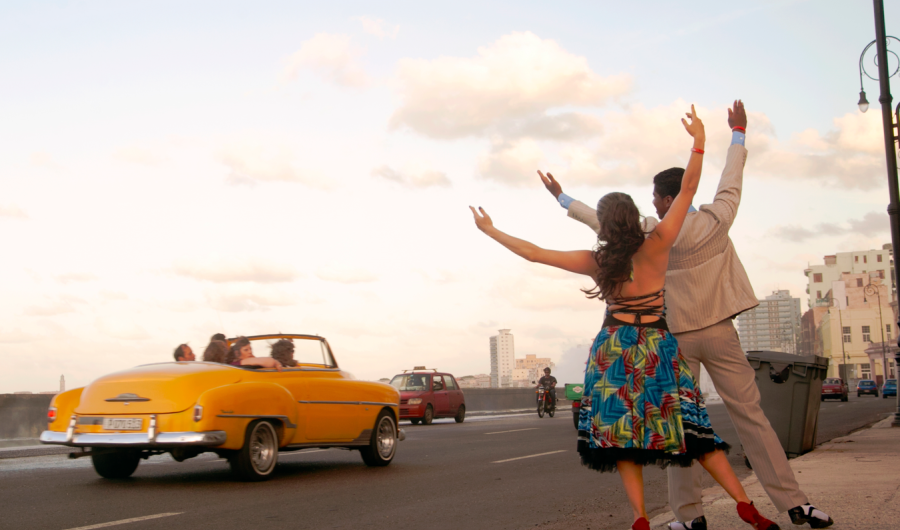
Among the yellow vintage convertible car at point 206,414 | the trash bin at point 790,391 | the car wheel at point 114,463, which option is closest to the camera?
the yellow vintage convertible car at point 206,414

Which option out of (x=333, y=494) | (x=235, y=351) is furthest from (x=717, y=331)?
(x=235, y=351)

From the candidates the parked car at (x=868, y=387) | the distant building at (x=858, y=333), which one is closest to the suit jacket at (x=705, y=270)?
the parked car at (x=868, y=387)

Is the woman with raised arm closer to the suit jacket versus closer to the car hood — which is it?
the suit jacket

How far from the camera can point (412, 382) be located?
26297 millimetres

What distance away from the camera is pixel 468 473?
982cm

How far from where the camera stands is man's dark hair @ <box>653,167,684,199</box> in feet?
17.2

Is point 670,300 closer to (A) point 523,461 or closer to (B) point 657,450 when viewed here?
(B) point 657,450

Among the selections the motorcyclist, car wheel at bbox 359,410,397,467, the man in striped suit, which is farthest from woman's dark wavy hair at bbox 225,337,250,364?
the motorcyclist

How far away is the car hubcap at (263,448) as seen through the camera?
8680 millimetres

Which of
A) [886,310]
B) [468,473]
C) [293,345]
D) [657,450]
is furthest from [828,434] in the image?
[886,310]

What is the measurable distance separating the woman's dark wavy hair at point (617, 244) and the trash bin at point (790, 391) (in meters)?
5.63

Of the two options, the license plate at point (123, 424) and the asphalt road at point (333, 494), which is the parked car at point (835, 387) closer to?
the asphalt road at point (333, 494)

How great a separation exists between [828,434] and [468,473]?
32.5ft

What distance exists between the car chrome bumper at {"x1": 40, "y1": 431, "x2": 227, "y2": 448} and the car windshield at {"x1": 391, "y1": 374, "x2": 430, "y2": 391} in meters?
18.0
